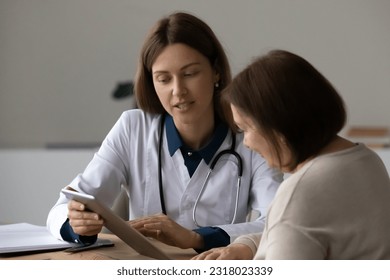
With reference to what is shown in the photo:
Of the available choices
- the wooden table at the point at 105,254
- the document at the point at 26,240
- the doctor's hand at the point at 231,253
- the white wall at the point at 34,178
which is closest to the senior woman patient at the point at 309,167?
the doctor's hand at the point at 231,253

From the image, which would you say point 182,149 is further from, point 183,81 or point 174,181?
point 183,81

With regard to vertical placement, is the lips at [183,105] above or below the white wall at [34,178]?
above

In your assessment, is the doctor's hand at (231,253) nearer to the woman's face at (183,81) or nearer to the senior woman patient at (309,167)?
the senior woman patient at (309,167)

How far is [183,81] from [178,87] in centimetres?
3

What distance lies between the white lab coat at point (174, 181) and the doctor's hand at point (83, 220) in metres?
0.32

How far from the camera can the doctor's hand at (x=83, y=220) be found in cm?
144

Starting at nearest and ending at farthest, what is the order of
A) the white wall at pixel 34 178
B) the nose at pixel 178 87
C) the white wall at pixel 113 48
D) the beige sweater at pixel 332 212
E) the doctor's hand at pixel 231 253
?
the beige sweater at pixel 332 212 < the doctor's hand at pixel 231 253 < the nose at pixel 178 87 < the white wall at pixel 34 178 < the white wall at pixel 113 48

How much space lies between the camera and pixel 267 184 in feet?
5.99

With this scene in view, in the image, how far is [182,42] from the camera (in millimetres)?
1783

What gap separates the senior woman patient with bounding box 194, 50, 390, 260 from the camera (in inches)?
37.4

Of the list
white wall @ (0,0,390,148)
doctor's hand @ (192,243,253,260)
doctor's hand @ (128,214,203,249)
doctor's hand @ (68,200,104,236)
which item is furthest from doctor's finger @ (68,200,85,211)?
white wall @ (0,0,390,148)

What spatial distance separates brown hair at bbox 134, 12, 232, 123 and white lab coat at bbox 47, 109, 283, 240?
0.37 ft

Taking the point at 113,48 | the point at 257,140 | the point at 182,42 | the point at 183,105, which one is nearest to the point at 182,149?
the point at 183,105
